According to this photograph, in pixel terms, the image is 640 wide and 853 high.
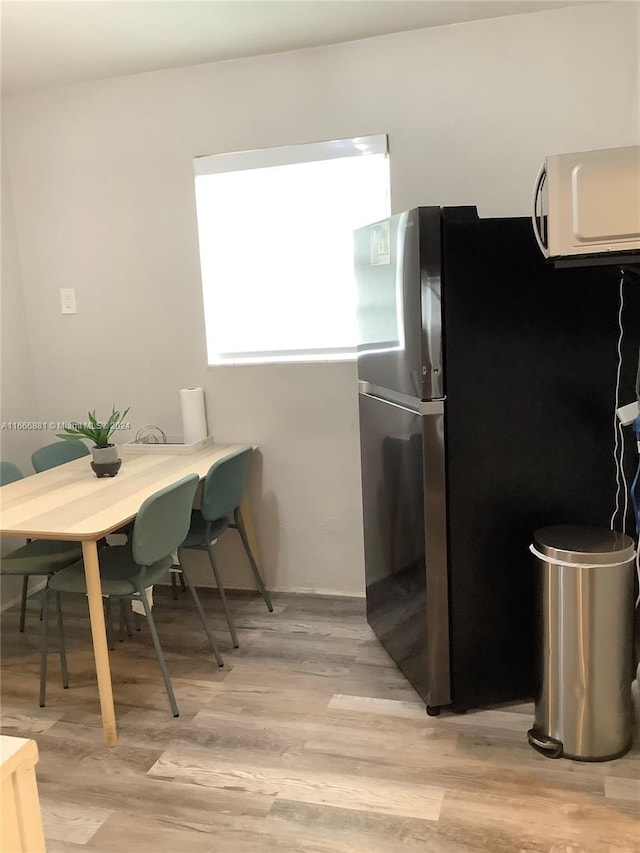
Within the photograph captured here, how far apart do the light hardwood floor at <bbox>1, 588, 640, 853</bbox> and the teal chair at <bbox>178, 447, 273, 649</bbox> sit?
41cm

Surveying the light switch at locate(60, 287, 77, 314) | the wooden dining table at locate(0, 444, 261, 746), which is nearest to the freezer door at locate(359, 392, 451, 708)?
the wooden dining table at locate(0, 444, 261, 746)

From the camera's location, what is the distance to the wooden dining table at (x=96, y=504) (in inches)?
84.8

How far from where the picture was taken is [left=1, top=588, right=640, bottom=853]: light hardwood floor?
181cm

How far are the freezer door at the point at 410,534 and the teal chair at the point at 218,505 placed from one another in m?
0.54

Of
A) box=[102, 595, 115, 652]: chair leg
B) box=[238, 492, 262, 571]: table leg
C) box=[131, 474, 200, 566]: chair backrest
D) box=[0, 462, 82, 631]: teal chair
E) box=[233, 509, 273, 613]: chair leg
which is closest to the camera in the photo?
box=[131, 474, 200, 566]: chair backrest

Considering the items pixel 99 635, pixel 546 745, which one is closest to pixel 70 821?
pixel 99 635

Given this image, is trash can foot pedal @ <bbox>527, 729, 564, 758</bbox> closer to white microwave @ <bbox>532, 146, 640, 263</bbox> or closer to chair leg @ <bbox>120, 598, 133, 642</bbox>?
white microwave @ <bbox>532, 146, 640, 263</bbox>

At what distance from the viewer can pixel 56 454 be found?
3.28m

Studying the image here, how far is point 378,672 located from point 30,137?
2900mm

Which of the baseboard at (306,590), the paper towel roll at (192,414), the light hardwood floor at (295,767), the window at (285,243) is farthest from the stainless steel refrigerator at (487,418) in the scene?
the paper towel roll at (192,414)

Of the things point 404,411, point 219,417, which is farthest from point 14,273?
point 404,411

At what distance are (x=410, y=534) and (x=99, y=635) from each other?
104 centimetres

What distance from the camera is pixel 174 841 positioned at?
182cm

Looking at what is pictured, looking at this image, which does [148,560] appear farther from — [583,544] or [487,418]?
[583,544]
